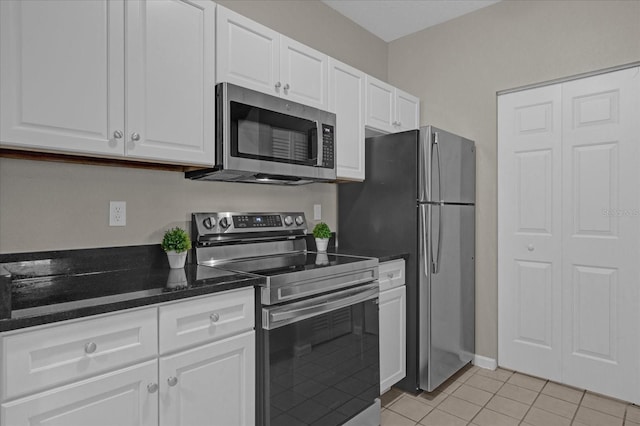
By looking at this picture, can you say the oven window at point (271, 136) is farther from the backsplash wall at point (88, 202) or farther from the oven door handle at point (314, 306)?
the oven door handle at point (314, 306)

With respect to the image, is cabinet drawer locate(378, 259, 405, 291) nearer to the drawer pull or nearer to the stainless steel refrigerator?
the stainless steel refrigerator

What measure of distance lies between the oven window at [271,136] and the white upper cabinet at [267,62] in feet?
0.51

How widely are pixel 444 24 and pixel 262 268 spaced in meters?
2.70

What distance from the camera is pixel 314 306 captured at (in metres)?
1.90

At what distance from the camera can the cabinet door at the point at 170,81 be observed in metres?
1.62

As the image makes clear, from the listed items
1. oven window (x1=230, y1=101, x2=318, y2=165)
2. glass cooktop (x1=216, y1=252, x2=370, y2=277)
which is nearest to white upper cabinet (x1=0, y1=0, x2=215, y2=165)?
oven window (x1=230, y1=101, x2=318, y2=165)

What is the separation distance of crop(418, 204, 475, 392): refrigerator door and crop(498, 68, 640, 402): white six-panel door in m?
0.27

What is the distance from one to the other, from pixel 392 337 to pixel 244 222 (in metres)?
1.19

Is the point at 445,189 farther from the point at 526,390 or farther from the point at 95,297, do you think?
the point at 95,297

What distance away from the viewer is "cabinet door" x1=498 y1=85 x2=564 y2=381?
2814 millimetres

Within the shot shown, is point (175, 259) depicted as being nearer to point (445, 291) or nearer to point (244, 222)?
point (244, 222)

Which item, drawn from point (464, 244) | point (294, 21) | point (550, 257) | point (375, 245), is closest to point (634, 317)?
point (550, 257)

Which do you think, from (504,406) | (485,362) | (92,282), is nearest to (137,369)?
(92,282)

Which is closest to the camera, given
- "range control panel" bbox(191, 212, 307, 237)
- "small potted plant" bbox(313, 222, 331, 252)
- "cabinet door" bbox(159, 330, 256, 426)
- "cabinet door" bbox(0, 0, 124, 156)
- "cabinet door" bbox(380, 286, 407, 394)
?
"cabinet door" bbox(0, 0, 124, 156)
